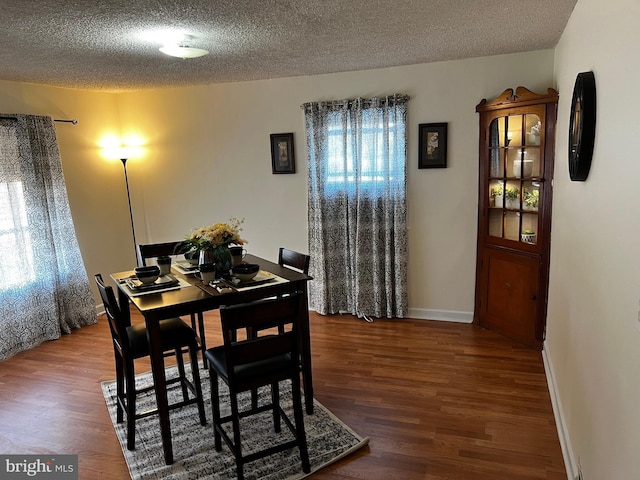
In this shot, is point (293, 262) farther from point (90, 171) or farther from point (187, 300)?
point (90, 171)

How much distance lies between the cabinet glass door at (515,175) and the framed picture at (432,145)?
42 cm

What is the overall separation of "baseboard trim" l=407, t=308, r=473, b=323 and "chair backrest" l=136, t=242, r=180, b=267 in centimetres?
241

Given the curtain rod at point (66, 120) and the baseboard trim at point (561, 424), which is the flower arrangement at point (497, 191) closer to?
the baseboard trim at point (561, 424)

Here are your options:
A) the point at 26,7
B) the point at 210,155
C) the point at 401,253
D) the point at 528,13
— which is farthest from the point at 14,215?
the point at 528,13

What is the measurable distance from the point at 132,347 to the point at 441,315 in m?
2.94

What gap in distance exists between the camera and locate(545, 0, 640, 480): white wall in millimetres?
1339

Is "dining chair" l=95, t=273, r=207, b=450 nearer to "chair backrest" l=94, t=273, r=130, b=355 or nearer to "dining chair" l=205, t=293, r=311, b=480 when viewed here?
"chair backrest" l=94, t=273, r=130, b=355

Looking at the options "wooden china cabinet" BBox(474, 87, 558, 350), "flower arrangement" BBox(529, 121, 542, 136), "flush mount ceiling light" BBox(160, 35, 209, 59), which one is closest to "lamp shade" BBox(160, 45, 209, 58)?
"flush mount ceiling light" BBox(160, 35, 209, 59)

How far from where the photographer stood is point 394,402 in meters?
2.86

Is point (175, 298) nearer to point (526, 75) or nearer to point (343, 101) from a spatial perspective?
point (343, 101)

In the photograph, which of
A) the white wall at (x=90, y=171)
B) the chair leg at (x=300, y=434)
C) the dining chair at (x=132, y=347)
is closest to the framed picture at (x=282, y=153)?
the white wall at (x=90, y=171)

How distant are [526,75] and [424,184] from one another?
4.07ft

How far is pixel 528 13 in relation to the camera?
261 centimetres

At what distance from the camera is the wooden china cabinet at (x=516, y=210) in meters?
3.35
